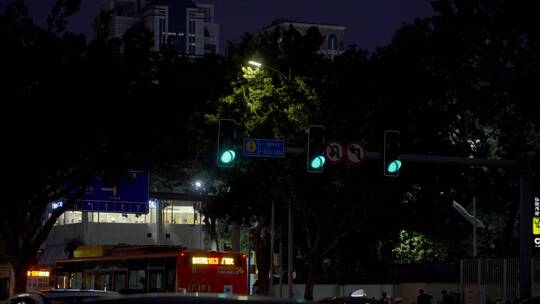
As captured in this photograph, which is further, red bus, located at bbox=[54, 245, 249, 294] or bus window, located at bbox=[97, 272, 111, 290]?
bus window, located at bbox=[97, 272, 111, 290]

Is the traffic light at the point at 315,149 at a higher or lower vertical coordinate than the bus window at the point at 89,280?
higher

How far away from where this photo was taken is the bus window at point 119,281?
32.2m

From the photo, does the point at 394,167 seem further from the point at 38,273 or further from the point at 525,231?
the point at 38,273

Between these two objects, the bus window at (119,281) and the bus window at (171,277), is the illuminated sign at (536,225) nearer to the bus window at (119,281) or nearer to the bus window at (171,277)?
the bus window at (171,277)

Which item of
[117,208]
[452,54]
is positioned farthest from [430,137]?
[117,208]

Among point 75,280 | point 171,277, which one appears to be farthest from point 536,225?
point 75,280

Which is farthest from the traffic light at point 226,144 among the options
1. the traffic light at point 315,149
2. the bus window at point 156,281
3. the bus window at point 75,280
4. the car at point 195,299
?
the car at point 195,299

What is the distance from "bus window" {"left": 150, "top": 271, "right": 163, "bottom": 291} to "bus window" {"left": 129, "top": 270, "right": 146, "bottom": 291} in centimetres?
35

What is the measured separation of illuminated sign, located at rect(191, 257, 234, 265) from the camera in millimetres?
30562

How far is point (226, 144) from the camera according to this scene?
24.7 m

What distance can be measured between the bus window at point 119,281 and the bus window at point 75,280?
335 cm

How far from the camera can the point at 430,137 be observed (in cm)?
4206

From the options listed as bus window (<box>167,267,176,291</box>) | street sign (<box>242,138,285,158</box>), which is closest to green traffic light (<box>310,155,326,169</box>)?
street sign (<box>242,138,285,158</box>)

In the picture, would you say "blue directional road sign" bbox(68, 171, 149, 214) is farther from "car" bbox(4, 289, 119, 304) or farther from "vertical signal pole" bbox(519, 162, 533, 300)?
"car" bbox(4, 289, 119, 304)
